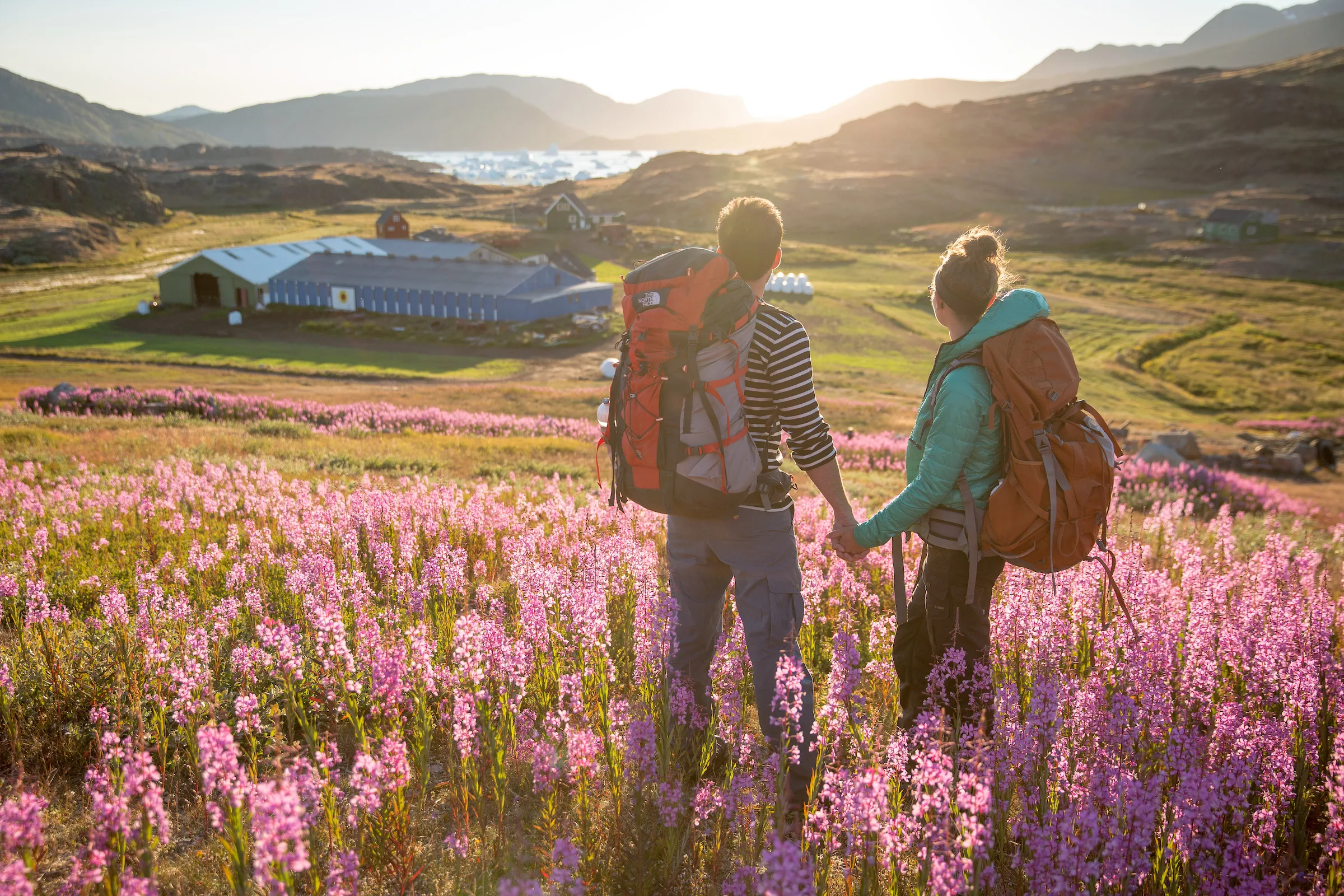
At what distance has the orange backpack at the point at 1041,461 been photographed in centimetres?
376

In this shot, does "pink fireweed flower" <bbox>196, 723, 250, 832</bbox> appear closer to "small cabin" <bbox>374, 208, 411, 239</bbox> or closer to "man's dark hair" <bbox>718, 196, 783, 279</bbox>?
"man's dark hair" <bbox>718, 196, 783, 279</bbox>

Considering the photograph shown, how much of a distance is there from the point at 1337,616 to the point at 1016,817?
4325 mm

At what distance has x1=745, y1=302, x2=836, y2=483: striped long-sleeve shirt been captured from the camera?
3.98 metres

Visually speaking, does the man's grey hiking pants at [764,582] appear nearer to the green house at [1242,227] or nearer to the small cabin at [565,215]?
the small cabin at [565,215]

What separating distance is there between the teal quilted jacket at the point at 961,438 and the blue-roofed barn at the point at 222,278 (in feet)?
206

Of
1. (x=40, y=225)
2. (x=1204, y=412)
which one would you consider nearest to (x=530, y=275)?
(x=1204, y=412)

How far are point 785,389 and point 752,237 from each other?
0.81 metres


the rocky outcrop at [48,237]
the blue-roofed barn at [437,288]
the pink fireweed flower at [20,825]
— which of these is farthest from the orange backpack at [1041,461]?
the rocky outcrop at [48,237]

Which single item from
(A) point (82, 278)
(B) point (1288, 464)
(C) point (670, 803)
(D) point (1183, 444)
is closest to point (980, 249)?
(C) point (670, 803)

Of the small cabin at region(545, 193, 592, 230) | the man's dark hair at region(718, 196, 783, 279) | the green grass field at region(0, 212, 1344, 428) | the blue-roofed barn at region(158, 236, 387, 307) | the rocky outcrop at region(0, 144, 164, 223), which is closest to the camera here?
the man's dark hair at region(718, 196, 783, 279)

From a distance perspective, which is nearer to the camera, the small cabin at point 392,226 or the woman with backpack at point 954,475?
the woman with backpack at point 954,475

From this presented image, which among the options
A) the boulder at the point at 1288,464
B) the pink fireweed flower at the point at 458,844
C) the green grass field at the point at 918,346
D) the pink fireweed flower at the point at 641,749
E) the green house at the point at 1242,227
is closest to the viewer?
the pink fireweed flower at the point at 458,844

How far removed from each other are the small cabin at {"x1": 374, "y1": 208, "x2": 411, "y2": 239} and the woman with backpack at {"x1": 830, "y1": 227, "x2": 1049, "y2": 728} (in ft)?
299

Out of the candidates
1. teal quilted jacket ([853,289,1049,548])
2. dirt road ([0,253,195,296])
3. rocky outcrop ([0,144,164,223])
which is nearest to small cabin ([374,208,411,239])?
dirt road ([0,253,195,296])
